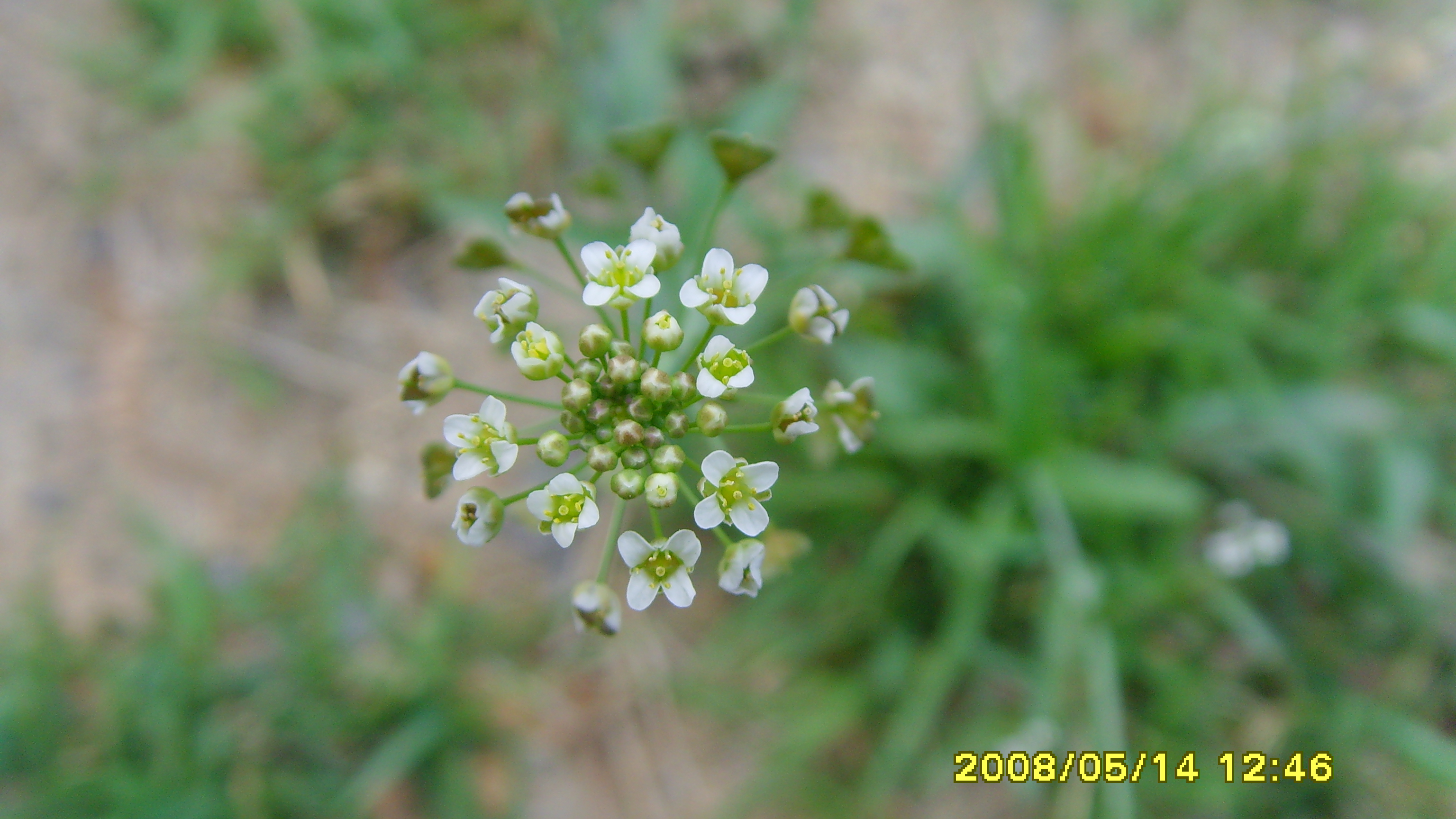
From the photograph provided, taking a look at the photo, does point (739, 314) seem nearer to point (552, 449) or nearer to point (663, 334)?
point (663, 334)

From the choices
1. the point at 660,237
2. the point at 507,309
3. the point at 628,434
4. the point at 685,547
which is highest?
the point at 660,237

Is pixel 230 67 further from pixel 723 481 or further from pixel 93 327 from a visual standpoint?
pixel 723 481

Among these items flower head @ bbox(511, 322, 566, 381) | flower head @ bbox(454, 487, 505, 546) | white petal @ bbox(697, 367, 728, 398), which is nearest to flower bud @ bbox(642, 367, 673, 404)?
white petal @ bbox(697, 367, 728, 398)

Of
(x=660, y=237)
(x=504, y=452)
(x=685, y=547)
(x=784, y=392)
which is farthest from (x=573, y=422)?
(x=784, y=392)

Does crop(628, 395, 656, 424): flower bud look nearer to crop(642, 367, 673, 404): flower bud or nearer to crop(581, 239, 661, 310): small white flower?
crop(642, 367, 673, 404): flower bud
